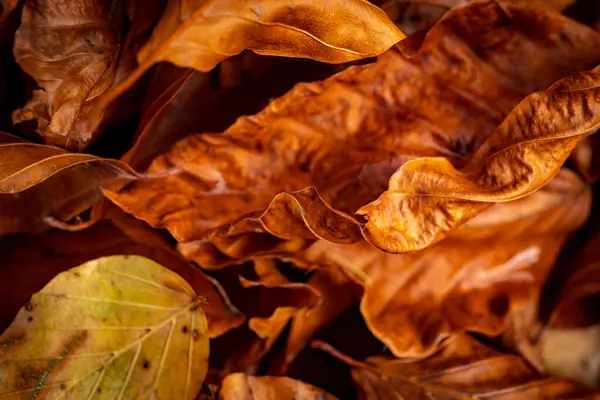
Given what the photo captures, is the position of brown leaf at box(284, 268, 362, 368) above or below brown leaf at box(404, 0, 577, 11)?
below

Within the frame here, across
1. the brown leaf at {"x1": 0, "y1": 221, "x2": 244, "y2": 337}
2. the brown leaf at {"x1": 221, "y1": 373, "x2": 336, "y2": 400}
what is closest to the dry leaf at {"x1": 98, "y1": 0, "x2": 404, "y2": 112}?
the brown leaf at {"x1": 0, "y1": 221, "x2": 244, "y2": 337}

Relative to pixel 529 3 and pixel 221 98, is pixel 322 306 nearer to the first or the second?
pixel 221 98

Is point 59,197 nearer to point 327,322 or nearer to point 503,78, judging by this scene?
point 327,322

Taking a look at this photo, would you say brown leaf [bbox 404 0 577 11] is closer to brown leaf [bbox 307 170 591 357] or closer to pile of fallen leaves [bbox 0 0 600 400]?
pile of fallen leaves [bbox 0 0 600 400]

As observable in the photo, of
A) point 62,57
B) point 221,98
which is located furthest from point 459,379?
point 62,57

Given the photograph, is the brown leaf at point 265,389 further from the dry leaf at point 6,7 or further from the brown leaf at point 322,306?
the dry leaf at point 6,7

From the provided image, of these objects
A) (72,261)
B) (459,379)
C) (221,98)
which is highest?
(221,98)

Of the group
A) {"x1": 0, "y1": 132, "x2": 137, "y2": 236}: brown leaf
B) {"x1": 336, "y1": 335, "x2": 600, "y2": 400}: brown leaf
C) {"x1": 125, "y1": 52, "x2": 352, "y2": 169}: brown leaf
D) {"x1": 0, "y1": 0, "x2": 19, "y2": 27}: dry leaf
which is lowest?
{"x1": 336, "y1": 335, "x2": 600, "y2": 400}: brown leaf
